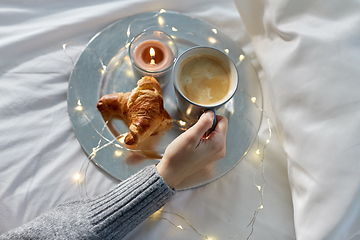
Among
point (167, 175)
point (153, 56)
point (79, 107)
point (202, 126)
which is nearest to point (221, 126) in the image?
point (202, 126)

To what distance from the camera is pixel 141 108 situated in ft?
2.33

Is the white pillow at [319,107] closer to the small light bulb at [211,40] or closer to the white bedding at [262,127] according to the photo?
the white bedding at [262,127]

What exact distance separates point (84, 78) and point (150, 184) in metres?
0.43

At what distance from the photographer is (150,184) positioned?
2.20 feet

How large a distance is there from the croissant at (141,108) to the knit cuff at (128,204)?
12cm

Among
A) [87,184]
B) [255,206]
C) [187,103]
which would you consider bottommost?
[255,206]

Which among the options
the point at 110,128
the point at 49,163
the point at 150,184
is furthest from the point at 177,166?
the point at 49,163

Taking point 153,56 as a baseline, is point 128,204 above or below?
below

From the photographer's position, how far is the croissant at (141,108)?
27.5 inches

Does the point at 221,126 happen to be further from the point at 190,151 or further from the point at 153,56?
the point at 153,56

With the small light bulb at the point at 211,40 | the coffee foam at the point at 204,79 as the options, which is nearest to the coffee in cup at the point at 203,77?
the coffee foam at the point at 204,79

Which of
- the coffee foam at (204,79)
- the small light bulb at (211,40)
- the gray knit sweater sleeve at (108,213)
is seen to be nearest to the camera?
the gray knit sweater sleeve at (108,213)

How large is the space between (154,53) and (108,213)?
0.51m

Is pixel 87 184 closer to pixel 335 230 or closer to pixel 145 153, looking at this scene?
pixel 145 153
